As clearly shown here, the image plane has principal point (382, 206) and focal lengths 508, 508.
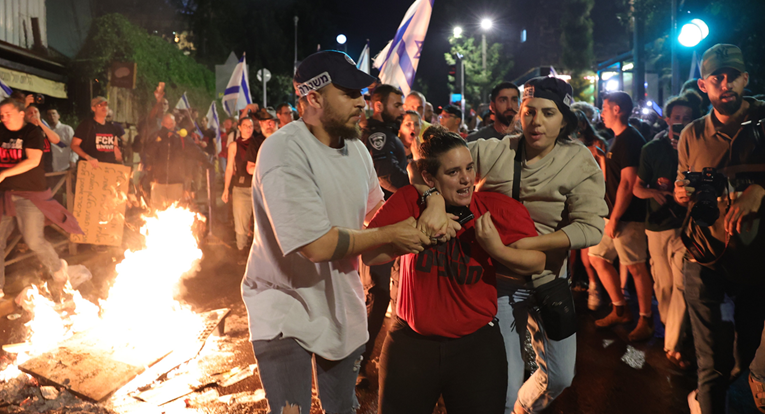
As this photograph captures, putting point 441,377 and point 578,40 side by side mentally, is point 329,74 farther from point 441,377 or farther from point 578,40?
point 578,40

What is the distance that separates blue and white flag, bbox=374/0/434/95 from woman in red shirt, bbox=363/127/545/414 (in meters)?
5.73

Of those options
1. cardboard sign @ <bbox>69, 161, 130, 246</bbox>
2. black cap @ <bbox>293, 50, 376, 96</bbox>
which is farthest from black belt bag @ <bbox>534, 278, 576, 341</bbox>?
cardboard sign @ <bbox>69, 161, 130, 246</bbox>

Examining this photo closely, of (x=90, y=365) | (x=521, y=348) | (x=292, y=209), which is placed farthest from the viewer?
(x=90, y=365)

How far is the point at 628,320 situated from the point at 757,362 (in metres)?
1.97

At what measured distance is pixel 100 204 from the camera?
8195mm

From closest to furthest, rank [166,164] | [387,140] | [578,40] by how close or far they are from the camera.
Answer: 1. [387,140]
2. [166,164]
3. [578,40]

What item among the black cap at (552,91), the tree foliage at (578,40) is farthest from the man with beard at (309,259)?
the tree foliage at (578,40)

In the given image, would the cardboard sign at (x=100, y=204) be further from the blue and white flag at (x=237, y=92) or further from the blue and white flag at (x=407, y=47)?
the blue and white flag at (x=237, y=92)

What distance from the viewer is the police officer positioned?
4.01 m

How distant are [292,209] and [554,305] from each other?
66.2 inches

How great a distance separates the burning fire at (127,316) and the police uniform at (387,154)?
7.77 ft

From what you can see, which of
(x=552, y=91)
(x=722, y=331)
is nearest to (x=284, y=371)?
(x=552, y=91)

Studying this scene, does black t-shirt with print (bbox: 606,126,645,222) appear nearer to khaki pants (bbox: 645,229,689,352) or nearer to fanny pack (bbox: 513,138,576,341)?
khaki pants (bbox: 645,229,689,352)

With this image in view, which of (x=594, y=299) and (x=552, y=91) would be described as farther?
(x=594, y=299)
